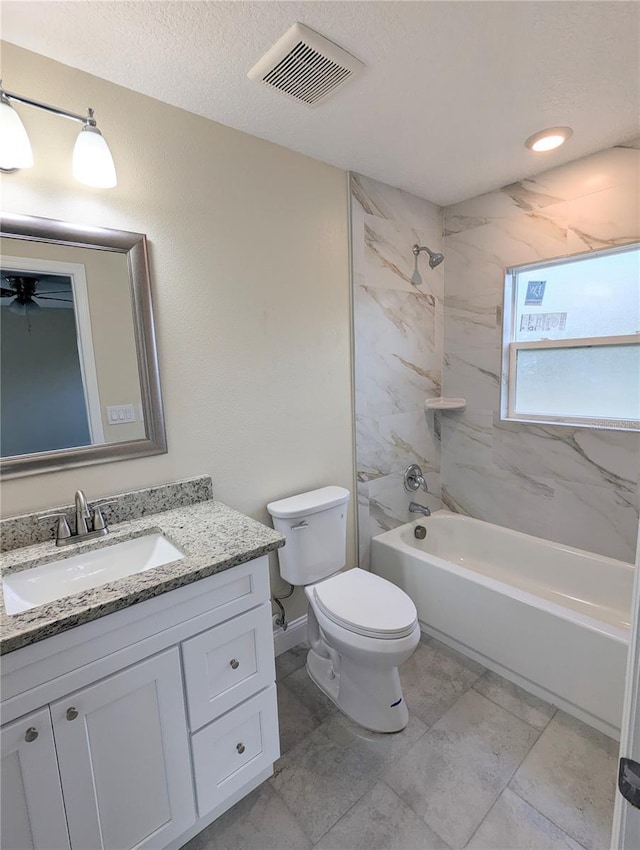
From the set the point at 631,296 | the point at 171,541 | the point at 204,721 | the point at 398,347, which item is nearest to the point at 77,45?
the point at 171,541

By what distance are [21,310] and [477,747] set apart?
222 centimetres

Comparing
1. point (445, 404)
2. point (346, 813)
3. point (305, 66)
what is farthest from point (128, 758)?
point (445, 404)

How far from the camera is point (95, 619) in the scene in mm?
956

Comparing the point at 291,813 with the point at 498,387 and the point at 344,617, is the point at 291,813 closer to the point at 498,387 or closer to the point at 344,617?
the point at 344,617

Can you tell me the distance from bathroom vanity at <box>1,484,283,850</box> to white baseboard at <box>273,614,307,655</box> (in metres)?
0.63

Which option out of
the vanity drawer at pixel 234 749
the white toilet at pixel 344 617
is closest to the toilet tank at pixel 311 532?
the white toilet at pixel 344 617

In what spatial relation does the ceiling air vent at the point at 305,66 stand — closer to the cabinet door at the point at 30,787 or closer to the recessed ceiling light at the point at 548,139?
the recessed ceiling light at the point at 548,139

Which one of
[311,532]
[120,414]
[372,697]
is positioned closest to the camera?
[120,414]

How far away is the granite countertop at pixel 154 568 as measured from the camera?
899 millimetres

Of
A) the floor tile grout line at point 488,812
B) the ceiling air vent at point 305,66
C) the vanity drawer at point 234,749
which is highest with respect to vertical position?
the ceiling air vent at point 305,66

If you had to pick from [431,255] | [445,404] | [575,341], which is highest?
[431,255]

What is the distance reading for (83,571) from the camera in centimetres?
125

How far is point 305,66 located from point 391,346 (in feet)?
4.51

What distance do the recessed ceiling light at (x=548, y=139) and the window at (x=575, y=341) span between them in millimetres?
557
